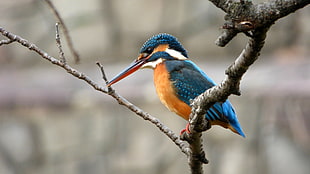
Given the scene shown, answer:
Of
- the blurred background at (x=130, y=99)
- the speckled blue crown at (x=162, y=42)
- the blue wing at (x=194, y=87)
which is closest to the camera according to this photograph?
the blue wing at (x=194, y=87)

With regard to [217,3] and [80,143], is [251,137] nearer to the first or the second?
[80,143]

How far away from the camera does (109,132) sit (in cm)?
389

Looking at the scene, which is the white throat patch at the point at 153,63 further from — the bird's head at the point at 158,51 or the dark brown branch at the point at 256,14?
the dark brown branch at the point at 256,14

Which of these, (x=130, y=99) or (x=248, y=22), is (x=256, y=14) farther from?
(x=130, y=99)

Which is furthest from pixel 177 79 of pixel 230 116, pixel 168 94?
pixel 230 116

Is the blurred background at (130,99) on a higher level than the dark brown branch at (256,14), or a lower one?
higher

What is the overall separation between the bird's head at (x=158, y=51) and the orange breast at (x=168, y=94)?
0.03m

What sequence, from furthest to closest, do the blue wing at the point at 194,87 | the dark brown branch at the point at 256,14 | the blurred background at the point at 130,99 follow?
the blurred background at the point at 130,99 < the blue wing at the point at 194,87 < the dark brown branch at the point at 256,14

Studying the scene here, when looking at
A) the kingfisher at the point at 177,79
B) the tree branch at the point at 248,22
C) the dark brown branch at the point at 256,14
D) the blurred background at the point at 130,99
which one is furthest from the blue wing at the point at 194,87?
the blurred background at the point at 130,99

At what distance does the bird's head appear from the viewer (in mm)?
2174

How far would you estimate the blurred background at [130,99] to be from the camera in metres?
3.62

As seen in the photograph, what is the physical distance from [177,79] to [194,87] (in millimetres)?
83

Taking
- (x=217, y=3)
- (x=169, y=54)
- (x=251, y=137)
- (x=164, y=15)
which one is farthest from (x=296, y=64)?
(x=217, y=3)

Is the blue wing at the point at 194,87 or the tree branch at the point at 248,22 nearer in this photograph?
the tree branch at the point at 248,22
